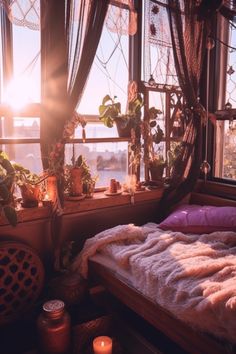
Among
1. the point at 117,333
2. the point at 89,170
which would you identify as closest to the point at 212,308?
the point at 117,333

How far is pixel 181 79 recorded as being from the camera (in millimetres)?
2594

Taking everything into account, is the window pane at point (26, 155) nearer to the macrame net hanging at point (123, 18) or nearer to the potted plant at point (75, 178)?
the potted plant at point (75, 178)

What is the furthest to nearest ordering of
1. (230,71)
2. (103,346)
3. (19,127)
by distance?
(230,71) → (19,127) → (103,346)

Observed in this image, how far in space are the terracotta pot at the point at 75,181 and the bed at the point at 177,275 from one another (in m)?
0.32

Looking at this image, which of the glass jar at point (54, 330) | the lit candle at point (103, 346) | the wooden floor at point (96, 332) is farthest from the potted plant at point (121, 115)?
the lit candle at point (103, 346)

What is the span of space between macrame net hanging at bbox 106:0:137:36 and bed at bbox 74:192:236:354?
132 centimetres

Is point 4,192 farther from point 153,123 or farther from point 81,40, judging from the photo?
point 153,123

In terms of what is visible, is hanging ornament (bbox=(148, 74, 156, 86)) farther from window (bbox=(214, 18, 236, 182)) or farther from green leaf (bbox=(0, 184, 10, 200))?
green leaf (bbox=(0, 184, 10, 200))

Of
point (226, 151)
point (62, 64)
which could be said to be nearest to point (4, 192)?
point (62, 64)

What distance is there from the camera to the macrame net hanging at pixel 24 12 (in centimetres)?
182

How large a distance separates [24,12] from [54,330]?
1.65 m

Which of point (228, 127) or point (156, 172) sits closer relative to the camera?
point (156, 172)

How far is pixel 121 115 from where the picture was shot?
2.44 metres

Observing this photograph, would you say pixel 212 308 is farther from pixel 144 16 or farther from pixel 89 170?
pixel 144 16
